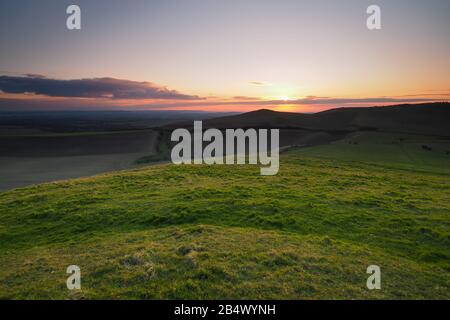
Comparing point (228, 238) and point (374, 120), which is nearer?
point (228, 238)

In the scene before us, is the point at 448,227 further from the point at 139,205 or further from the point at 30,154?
the point at 30,154

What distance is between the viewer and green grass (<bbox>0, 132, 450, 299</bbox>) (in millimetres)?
10711

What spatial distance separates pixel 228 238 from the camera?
48.9 ft

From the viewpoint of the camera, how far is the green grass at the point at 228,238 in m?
10.7

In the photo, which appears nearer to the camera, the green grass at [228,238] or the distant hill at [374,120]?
the green grass at [228,238]

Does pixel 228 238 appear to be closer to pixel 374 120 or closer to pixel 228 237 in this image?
pixel 228 237

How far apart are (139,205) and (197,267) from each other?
10703mm

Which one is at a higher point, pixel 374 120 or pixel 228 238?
pixel 374 120

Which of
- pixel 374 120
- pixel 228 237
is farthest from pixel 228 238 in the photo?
pixel 374 120

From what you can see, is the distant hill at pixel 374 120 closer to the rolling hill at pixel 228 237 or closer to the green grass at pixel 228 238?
the rolling hill at pixel 228 237

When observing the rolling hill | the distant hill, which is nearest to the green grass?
the rolling hill

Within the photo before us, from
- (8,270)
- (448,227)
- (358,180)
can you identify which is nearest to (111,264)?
(8,270)

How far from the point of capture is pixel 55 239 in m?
16.7

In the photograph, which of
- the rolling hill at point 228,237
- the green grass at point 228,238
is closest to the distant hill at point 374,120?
the rolling hill at point 228,237
